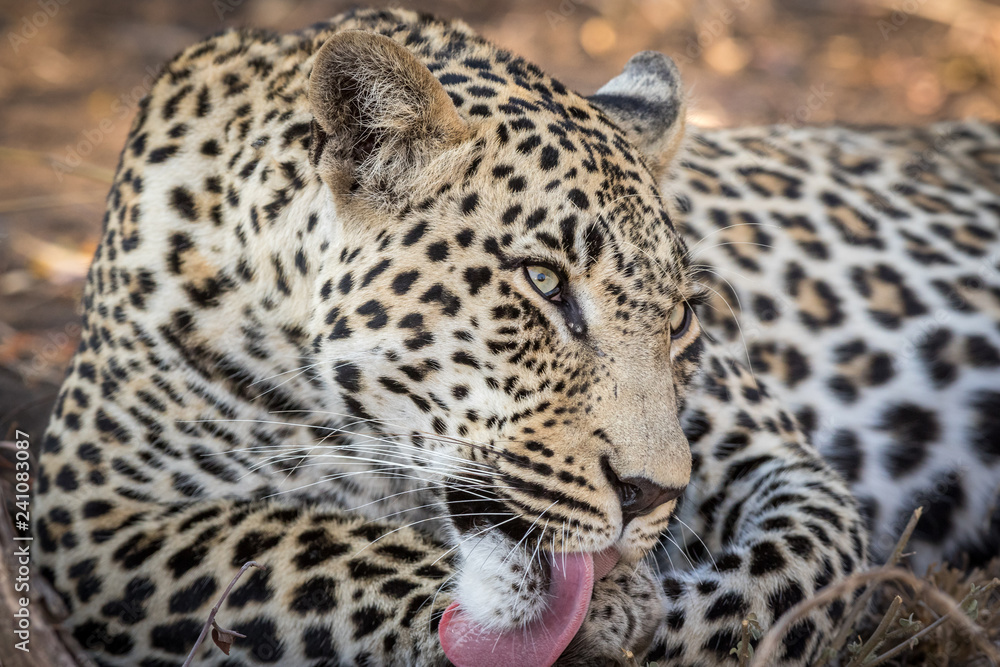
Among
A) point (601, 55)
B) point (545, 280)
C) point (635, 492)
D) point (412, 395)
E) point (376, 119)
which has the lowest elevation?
point (635, 492)

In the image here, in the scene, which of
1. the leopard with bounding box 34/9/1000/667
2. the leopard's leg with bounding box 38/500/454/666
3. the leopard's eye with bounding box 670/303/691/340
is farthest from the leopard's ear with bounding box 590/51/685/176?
the leopard's leg with bounding box 38/500/454/666

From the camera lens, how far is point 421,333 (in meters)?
2.92

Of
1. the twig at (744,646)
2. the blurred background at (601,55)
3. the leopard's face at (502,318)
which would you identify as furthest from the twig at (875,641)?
the blurred background at (601,55)

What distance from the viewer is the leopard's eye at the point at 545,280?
2918 mm

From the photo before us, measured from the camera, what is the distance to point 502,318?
2.90 meters

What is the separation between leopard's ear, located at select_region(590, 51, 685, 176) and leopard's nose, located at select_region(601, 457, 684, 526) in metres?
1.48

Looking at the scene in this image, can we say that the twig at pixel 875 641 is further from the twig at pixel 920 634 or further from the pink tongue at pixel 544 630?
the pink tongue at pixel 544 630

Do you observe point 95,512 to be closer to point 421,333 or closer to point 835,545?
point 421,333

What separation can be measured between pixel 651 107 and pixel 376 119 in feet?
4.45

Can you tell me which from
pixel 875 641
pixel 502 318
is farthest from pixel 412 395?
pixel 875 641

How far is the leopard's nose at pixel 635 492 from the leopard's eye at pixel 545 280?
0.54 meters

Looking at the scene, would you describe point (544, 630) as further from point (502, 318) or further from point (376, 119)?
point (376, 119)

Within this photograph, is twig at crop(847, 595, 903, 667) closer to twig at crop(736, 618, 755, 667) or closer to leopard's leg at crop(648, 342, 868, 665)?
leopard's leg at crop(648, 342, 868, 665)

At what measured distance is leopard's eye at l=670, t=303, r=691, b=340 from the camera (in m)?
3.32
